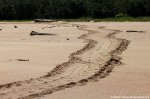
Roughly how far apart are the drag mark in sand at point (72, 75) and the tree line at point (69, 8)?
2021 cm

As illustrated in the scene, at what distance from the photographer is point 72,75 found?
8.09 metres

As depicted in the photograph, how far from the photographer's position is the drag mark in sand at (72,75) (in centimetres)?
697

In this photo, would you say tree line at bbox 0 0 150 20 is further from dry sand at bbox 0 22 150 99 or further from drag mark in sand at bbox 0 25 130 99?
drag mark in sand at bbox 0 25 130 99

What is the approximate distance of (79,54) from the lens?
10.8m

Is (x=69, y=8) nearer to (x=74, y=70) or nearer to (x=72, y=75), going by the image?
(x=74, y=70)

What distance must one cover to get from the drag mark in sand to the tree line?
20.2m

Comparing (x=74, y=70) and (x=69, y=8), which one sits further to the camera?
(x=69, y=8)

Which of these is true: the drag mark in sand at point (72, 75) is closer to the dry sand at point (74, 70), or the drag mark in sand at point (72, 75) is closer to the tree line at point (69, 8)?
the dry sand at point (74, 70)

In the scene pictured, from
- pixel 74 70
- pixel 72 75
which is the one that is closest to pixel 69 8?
pixel 74 70

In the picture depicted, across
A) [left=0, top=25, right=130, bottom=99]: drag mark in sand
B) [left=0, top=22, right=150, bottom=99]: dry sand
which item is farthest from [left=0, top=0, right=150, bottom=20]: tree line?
[left=0, top=25, right=130, bottom=99]: drag mark in sand

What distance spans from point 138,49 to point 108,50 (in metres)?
0.76

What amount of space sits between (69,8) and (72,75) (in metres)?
24.6

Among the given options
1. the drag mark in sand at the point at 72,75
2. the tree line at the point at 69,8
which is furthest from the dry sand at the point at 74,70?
the tree line at the point at 69,8

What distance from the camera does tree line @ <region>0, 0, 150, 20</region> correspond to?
31.5 meters
